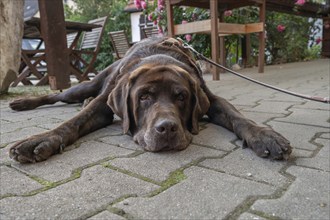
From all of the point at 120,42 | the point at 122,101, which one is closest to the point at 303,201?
the point at 122,101

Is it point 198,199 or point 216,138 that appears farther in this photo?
point 216,138

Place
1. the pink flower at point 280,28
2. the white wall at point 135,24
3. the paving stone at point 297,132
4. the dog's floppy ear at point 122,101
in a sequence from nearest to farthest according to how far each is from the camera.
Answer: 1. the paving stone at point 297,132
2. the dog's floppy ear at point 122,101
3. the pink flower at point 280,28
4. the white wall at point 135,24

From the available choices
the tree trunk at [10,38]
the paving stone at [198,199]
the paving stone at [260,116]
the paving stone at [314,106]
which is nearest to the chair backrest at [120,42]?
the tree trunk at [10,38]

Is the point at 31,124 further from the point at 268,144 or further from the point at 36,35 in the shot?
the point at 36,35

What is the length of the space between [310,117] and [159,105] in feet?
4.93

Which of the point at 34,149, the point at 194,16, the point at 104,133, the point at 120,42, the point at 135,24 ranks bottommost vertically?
the point at 104,133

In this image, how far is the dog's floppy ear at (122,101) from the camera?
2340 mm

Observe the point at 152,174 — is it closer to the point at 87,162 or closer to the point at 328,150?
the point at 87,162

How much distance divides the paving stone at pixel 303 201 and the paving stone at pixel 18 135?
1823 mm

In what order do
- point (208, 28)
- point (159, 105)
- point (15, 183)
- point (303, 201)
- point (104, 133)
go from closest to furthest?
point (303, 201) < point (15, 183) < point (159, 105) < point (104, 133) < point (208, 28)

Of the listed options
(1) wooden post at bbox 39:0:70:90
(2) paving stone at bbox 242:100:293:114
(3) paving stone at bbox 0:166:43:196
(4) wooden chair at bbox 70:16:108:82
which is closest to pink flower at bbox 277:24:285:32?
(4) wooden chair at bbox 70:16:108:82

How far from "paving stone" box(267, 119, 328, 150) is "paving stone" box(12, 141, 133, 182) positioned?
43.0 inches

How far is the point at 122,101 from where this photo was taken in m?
2.41

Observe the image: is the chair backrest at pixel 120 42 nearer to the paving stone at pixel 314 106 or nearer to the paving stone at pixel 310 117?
the paving stone at pixel 314 106
